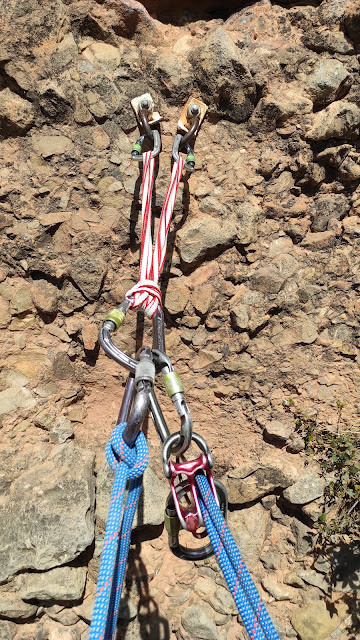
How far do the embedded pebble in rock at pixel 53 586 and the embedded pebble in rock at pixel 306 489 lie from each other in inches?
31.9

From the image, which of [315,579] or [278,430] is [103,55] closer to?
[278,430]

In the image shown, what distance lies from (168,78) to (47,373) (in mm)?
1227

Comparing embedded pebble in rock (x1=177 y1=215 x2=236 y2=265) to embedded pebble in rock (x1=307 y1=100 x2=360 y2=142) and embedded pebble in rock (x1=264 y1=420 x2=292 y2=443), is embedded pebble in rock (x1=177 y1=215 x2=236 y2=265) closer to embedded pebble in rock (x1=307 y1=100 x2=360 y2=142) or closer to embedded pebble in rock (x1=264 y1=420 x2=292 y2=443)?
embedded pebble in rock (x1=307 y1=100 x2=360 y2=142)

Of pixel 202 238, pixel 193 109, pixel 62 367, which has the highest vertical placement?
pixel 193 109

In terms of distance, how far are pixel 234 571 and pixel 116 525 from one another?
296 millimetres

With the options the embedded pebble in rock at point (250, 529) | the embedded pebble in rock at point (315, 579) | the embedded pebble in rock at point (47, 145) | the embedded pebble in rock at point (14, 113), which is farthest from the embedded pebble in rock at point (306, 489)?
the embedded pebble in rock at point (14, 113)

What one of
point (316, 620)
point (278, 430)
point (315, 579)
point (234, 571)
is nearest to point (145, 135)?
point (278, 430)

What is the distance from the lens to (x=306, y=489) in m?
1.69

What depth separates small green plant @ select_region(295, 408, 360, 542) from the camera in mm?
1647

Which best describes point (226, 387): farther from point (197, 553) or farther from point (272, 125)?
point (272, 125)

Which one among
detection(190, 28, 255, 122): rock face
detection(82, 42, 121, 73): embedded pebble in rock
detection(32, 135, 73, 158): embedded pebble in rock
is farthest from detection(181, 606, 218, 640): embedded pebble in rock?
detection(82, 42, 121, 73): embedded pebble in rock

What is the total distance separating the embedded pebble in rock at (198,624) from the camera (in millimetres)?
1598

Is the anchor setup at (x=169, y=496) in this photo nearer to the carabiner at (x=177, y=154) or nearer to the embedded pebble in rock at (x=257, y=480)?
the embedded pebble in rock at (x=257, y=480)

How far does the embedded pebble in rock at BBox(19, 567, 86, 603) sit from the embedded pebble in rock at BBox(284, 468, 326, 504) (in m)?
0.81
